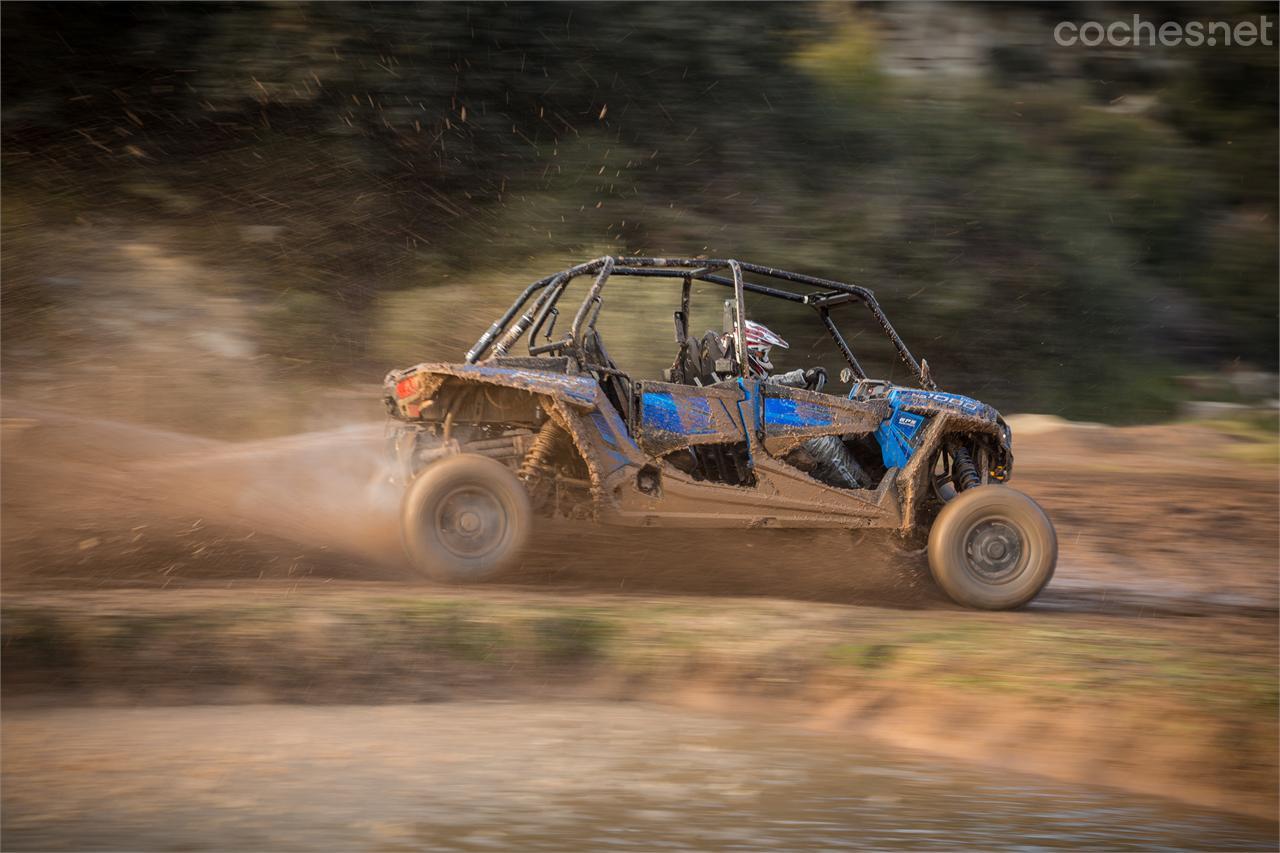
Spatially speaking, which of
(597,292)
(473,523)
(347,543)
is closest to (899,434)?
(597,292)

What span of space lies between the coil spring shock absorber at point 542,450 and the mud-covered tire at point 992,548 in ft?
7.03

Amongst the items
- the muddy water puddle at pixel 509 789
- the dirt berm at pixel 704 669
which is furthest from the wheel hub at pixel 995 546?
the muddy water puddle at pixel 509 789

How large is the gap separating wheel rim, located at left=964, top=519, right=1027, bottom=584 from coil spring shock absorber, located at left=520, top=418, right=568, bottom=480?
233cm

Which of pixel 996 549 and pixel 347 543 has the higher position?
pixel 347 543

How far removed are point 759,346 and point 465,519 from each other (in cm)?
208

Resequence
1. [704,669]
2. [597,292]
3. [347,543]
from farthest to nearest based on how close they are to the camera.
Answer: [347,543] → [597,292] → [704,669]

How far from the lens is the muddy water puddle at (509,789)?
4.41 metres

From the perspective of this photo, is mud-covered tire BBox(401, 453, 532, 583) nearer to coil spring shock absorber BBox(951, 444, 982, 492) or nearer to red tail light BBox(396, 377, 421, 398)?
red tail light BBox(396, 377, 421, 398)

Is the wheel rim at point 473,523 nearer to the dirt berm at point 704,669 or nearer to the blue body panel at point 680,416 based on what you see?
the dirt berm at point 704,669

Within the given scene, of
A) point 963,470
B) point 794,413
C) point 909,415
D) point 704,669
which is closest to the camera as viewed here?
point 704,669

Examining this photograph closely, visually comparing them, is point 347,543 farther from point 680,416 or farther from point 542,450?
point 680,416

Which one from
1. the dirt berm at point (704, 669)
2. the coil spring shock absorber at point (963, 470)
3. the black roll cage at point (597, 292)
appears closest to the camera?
the dirt berm at point (704, 669)

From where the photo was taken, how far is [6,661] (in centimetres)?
590

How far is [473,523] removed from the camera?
23.0 feet
